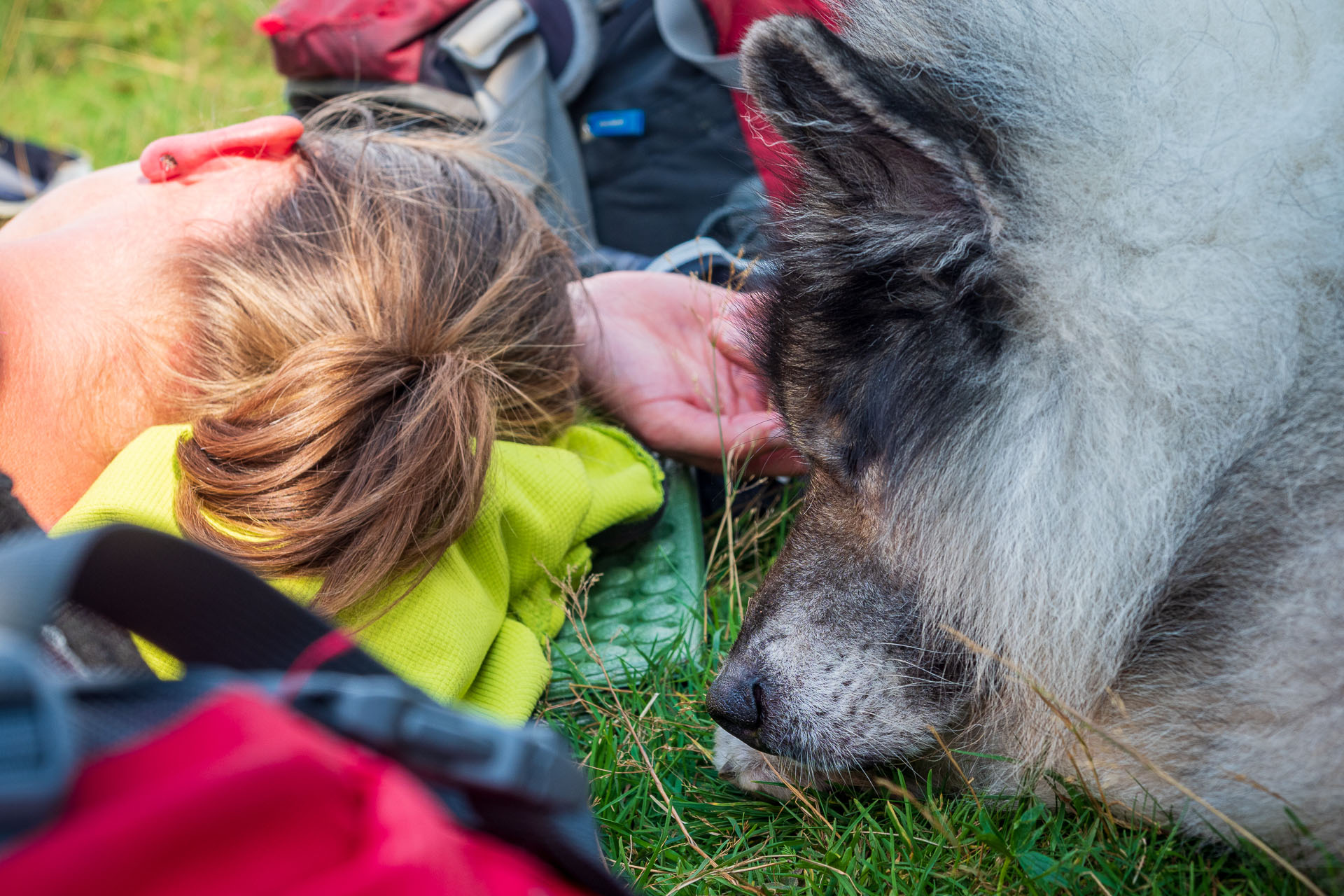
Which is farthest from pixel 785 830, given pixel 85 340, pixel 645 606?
pixel 85 340

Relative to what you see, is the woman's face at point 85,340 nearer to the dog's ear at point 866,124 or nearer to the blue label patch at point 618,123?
the dog's ear at point 866,124

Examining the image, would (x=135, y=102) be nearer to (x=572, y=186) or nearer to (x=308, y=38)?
(x=308, y=38)

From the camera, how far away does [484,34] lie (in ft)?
10.9

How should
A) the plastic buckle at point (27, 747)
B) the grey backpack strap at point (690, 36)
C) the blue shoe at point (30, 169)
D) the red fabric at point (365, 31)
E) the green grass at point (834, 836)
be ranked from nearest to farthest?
the plastic buckle at point (27, 747)
the green grass at point (834, 836)
the red fabric at point (365, 31)
the grey backpack strap at point (690, 36)
the blue shoe at point (30, 169)

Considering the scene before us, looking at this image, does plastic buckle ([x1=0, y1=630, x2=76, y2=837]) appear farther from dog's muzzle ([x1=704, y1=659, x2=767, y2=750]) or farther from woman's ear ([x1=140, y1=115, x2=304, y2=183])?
woman's ear ([x1=140, y1=115, x2=304, y2=183])

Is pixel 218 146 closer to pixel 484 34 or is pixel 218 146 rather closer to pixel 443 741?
pixel 484 34

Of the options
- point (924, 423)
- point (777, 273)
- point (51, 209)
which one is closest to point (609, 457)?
point (777, 273)

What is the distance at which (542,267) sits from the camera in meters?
2.44

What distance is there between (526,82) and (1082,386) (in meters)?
2.57

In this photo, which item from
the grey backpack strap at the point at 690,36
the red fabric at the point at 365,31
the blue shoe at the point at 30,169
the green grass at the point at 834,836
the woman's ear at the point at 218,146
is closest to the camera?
the green grass at the point at 834,836

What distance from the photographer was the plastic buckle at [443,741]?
0.79 meters

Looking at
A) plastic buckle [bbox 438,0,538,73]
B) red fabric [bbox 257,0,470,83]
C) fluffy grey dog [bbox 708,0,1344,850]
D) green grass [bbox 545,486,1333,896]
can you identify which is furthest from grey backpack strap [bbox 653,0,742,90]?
green grass [bbox 545,486,1333,896]

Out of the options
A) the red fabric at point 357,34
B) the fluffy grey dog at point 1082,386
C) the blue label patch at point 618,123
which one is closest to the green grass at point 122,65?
the red fabric at point 357,34

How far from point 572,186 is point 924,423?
242 cm
